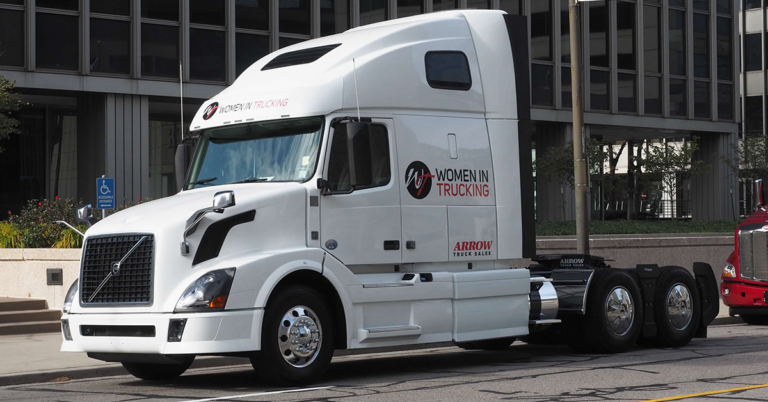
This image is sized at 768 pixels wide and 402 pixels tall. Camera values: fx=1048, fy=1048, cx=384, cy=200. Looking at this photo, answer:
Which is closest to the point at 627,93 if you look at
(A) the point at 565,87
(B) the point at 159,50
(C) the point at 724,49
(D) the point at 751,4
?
(A) the point at 565,87

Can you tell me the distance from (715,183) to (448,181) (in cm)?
3250

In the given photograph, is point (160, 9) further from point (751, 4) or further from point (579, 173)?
point (751, 4)

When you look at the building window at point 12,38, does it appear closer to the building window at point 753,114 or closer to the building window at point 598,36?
the building window at point 598,36

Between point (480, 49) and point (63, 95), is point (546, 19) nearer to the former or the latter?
point (63, 95)

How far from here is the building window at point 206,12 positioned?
29359mm

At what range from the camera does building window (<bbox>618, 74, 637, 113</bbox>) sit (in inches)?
1507

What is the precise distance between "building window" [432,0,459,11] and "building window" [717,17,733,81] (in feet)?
41.0

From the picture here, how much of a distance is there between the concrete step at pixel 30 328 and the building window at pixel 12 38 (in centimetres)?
1156

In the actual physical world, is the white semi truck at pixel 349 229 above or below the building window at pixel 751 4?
below

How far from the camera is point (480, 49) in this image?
1275 cm

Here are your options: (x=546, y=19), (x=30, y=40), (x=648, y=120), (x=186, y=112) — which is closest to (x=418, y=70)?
(x=30, y=40)

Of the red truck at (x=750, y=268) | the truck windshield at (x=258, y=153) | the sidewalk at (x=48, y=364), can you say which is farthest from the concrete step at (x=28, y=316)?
the red truck at (x=750, y=268)

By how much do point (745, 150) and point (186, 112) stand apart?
21373mm

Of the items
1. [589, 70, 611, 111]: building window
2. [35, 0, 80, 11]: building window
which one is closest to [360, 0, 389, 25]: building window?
[589, 70, 611, 111]: building window
